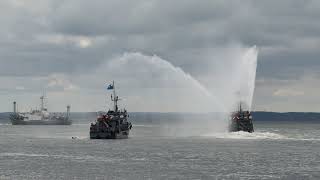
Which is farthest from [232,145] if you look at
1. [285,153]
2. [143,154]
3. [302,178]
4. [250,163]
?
[302,178]

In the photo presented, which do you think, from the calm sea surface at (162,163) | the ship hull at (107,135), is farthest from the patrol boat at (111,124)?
the calm sea surface at (162,163)

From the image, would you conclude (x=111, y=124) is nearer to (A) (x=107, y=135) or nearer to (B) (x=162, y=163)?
(A) (x=107, y=135)

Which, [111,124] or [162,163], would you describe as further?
[111,124]

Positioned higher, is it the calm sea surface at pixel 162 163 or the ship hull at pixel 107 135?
the ship hull at pixel 107 135

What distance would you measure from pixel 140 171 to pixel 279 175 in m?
20.5

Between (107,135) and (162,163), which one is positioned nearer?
(162,163)

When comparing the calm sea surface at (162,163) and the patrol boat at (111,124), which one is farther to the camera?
the patrol boat at (111,124)

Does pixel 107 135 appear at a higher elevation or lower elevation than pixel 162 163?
higher

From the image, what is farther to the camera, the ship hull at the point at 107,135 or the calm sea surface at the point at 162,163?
the ship hull at the point at 107,135

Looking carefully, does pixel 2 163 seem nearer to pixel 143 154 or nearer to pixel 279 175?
pixel 143 154

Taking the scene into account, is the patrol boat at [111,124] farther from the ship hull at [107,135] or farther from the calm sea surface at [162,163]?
the calm sea surface at [162,163]

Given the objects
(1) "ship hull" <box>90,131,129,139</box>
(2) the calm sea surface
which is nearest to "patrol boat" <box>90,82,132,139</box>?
(1) "ship hull" <box>90,131,129,139</box>

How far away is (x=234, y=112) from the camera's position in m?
198

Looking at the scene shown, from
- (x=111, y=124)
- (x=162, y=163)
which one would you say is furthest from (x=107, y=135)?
(x=162, y=163)
